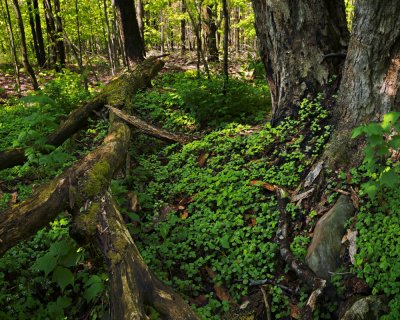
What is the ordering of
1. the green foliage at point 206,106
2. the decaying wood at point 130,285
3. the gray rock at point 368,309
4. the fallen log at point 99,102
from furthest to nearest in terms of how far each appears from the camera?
the green foliage at point 206,106
the fallen log at point 99,102
the gray rock at point 368,309
the decaying wood at point 130,285

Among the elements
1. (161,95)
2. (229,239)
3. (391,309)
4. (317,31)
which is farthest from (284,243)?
(161,95)

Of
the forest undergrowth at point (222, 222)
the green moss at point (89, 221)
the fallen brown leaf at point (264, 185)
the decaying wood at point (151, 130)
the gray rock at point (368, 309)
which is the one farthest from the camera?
the decaying wood at point (151, 130)

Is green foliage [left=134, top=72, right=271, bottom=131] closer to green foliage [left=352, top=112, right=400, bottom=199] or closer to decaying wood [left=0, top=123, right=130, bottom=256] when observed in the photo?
decaying wood [left=0, top=123, right=130, bottom=256]

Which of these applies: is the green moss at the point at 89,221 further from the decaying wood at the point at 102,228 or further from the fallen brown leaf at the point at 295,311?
the fallen brown leaf at the point at 295,311

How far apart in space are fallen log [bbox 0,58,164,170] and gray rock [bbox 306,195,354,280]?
15.1 ft

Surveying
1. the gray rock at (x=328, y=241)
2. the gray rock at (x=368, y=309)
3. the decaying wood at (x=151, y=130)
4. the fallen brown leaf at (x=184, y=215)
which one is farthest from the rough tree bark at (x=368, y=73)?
the decaying wood at (x=151, y=130)

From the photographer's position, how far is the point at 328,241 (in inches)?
137

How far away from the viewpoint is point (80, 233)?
3422 mm

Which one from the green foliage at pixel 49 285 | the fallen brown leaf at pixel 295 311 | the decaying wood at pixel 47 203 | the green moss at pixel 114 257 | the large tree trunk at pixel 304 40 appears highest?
the large tree trunk at pixel 304 40

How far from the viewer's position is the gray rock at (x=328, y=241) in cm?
338

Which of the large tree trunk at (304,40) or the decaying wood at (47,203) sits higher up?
the large tree trunk at (304,40)

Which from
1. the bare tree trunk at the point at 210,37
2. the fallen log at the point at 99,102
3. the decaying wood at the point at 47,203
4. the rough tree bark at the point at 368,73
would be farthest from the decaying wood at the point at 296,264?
the bare tree trunk at the point at 210,37

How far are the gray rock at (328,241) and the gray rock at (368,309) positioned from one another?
1.51 ft

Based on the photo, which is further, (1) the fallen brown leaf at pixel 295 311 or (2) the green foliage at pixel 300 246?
(2) the green foliage at pixel 300 246
